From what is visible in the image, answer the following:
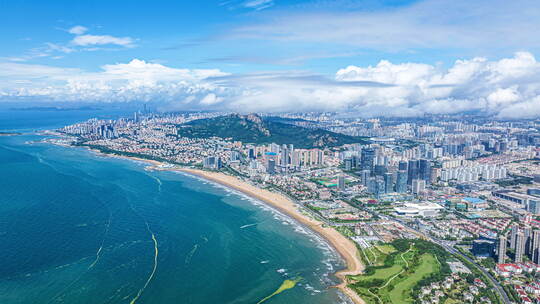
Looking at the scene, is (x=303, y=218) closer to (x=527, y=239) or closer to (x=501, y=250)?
(x=501, y=250)

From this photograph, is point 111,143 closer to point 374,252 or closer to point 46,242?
point 46,242

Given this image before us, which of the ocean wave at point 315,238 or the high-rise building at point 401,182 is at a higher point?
the high-rise building at point 401,182

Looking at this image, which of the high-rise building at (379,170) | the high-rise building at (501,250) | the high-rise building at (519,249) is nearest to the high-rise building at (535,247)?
the high-rise building at (519,249)

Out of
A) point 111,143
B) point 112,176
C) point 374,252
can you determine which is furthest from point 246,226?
point 111,143

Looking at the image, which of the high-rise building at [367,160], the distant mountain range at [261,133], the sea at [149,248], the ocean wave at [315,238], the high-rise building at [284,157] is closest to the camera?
the sea at [149,248]

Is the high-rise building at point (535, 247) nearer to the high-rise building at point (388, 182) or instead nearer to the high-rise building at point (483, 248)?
the high-rise building at point (483, 248)

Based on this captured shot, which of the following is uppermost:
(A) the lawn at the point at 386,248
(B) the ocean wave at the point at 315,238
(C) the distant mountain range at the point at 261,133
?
(C) the distant mountain range at the point at 261,133

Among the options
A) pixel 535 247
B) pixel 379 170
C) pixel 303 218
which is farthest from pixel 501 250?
pixel 379 170
